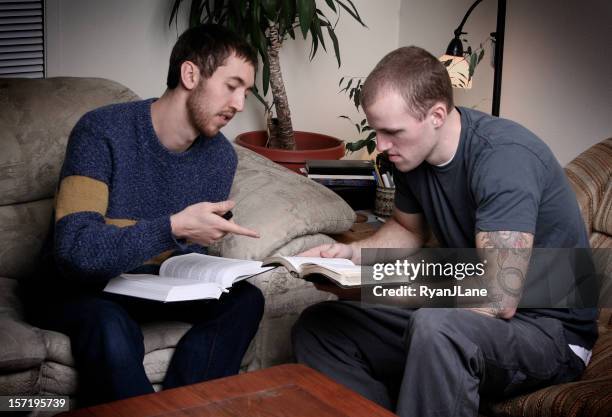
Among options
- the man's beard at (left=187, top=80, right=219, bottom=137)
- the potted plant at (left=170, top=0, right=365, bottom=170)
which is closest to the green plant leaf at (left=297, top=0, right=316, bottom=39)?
the potted plant at (left=170, top=0, right=365, bottom=170)

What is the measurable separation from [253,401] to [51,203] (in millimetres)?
1171

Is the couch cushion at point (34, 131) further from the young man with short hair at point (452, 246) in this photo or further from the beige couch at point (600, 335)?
the beige couch at point (600, 335)

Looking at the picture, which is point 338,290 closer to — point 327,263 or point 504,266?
point 327,263

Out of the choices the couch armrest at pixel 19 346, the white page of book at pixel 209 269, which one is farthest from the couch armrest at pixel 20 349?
the white page of book at pixel 209 269

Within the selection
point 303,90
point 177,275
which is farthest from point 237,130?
point 177,275

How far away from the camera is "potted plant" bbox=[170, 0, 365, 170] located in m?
2.86

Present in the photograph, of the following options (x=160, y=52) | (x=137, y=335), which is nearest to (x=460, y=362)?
(x=137, y=335)

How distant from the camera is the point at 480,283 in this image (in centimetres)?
162

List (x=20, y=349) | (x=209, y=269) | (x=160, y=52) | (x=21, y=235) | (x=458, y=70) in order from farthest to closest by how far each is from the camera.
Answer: (x=160, y=52)
(x=458, y=70)
(x=21, y=235)
(x=209, y=269)
(x=20, y=349)

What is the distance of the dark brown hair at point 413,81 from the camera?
1.66 metres

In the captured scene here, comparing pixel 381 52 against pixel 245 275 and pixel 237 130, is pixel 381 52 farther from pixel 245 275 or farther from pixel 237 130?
pixel 245 275

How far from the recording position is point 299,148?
11.0ft

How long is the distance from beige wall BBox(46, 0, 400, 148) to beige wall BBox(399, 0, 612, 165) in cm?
64

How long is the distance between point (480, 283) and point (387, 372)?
12.7 inches
